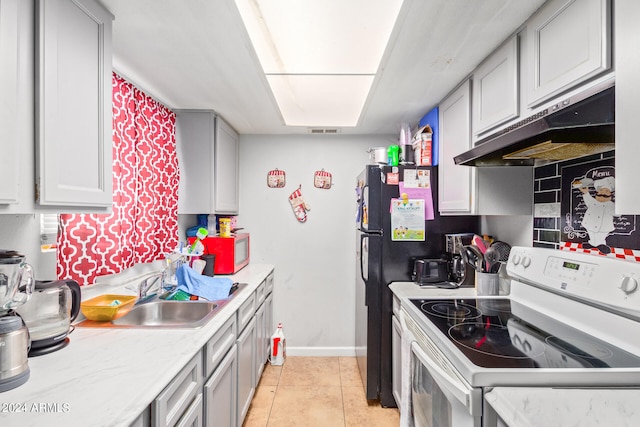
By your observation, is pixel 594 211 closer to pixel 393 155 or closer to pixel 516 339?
pixel 516 339

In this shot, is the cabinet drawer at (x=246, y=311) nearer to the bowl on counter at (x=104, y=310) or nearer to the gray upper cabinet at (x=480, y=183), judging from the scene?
the bowl on counter at (x=104, y=310)

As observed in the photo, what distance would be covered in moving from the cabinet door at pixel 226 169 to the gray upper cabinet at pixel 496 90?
6.09 feet

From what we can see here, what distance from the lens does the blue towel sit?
1912 millimetres

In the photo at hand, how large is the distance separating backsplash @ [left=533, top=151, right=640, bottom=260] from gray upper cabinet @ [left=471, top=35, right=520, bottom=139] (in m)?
0.39

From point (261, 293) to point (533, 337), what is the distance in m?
1.87

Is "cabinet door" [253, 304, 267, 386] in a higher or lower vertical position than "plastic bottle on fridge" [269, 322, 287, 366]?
higher

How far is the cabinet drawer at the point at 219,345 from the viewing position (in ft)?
4.47

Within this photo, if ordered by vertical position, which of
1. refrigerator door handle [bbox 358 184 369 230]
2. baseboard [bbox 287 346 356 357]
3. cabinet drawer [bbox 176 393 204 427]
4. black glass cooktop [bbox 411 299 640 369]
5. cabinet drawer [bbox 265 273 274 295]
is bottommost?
baseboard [bbox 287 346 356 357]

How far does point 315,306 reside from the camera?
3.18m

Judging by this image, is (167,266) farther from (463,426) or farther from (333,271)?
(463,426)

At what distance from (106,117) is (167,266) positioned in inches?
49.6

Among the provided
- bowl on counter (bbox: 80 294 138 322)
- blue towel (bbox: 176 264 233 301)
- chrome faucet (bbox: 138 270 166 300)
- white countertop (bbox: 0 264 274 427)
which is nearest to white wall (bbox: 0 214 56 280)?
bowl on counter (bbox: 80 294 138 322)

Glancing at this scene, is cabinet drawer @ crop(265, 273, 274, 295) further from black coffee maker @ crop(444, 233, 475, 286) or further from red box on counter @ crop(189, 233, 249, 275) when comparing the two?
black coffee maker @ crop(444, 233, 475, 286)

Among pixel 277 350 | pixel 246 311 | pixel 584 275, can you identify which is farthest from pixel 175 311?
pixel 584 275
